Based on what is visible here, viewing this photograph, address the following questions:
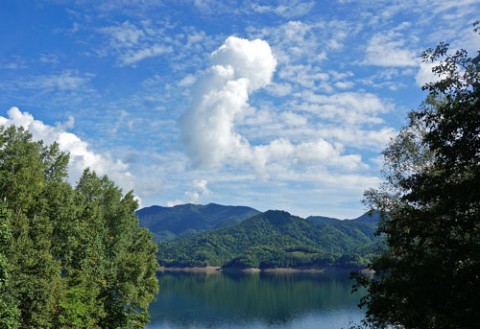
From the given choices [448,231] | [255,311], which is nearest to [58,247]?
[448,231]

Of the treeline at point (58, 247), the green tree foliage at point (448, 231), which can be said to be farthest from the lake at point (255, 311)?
the green tree foliage at point (448, 231)

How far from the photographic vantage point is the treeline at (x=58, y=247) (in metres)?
32.3

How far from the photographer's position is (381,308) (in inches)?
880

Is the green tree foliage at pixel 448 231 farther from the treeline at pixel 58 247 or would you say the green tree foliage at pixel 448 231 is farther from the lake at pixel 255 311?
the lake at pixel 255 311

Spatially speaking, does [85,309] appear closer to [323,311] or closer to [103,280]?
[103,280]

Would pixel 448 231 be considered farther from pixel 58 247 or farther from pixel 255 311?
pixel 255 311

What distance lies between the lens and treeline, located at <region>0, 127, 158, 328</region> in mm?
32344

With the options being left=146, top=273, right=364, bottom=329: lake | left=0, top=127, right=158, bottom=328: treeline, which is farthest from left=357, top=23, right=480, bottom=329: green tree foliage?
left=146, top=273, right=364, bottom=329: lake

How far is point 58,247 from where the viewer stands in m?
37.5

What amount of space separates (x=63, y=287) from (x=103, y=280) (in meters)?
9.68

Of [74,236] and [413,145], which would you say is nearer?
[413,145]

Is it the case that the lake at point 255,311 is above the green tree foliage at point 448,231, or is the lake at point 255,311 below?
below

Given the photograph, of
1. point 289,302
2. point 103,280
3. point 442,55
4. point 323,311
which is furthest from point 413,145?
point 289,302

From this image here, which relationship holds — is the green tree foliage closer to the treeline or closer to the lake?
the treeline
